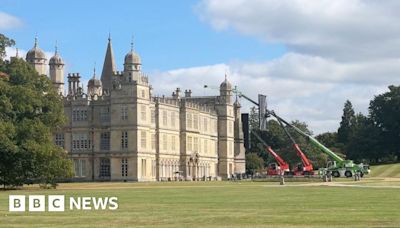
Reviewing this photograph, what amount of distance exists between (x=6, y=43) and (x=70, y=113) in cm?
4745

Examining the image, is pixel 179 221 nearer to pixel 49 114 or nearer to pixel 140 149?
pixel 49 114

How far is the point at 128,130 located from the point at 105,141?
13.2 feet

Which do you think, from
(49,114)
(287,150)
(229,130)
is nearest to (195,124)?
(229,130)

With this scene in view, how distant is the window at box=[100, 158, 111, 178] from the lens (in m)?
105

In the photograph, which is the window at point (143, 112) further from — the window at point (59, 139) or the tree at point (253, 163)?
the tree at point (253, 163)

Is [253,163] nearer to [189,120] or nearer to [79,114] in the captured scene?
[189,120]

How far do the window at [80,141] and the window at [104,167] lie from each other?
295 cm

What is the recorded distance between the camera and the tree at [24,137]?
199 feet

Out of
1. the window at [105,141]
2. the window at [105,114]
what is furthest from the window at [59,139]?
the window at [105,114]

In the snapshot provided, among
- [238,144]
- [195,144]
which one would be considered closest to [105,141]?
[195,144]

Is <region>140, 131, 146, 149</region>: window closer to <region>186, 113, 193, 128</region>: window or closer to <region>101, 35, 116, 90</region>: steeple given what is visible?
<region>186, 113, 193, 128</region>: window

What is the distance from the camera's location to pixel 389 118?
140 meters

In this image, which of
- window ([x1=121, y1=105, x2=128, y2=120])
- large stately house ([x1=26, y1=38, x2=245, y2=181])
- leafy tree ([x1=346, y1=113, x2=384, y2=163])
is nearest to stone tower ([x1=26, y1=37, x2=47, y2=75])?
large stately house ([x1=26, y1=38, x2=245, y2=181])

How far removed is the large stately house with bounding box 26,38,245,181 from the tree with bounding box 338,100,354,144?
151 feet
